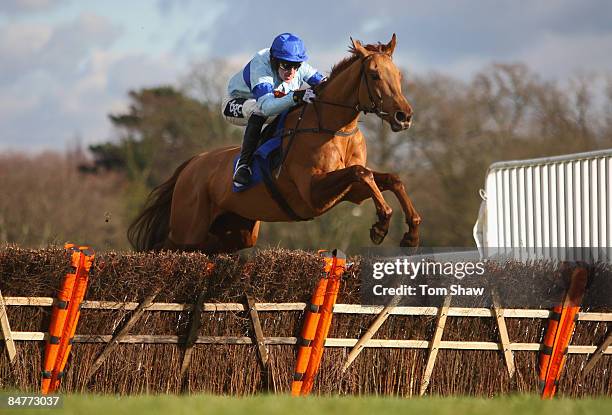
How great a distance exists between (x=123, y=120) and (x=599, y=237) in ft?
108

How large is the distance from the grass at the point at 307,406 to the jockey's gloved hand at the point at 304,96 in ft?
9.99

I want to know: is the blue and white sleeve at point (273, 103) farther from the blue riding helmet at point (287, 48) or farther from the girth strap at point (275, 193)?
the girth strap at point (275, 193)

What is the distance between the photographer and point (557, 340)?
777 centimetres

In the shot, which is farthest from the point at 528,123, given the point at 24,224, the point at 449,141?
the point at 24,224

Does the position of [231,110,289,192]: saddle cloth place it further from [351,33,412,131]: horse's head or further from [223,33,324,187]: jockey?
[351,33,412,131]: horse's head

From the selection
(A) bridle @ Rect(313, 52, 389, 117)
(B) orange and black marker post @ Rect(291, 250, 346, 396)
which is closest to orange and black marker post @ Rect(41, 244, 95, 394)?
(B) orange and black marker post @ Rect(291, 250, 346, 396)

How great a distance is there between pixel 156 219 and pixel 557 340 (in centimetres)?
498

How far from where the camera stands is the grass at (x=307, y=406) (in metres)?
5.29

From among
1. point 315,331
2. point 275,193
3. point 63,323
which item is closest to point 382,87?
point 275,193

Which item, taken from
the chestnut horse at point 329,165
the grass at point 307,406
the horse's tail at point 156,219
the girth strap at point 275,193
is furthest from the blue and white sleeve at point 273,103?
the grass at point 307,406

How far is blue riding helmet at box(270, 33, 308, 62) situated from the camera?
334 inches

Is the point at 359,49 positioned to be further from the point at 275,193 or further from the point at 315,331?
the point at 315,331

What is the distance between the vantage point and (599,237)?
9922 mm

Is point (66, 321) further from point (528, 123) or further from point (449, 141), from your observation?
point (449, 141)
